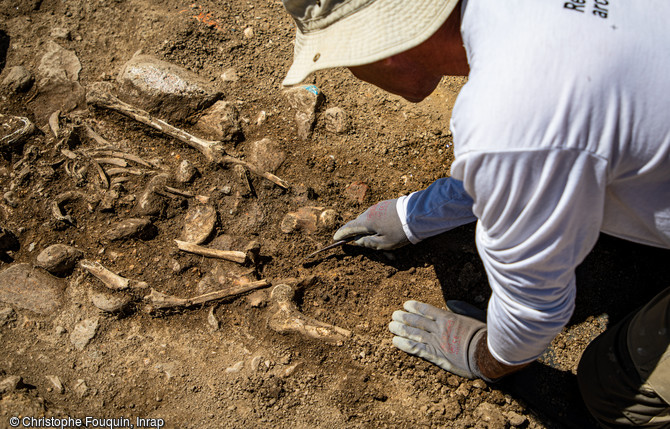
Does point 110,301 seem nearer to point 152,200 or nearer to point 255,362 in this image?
point 152,200

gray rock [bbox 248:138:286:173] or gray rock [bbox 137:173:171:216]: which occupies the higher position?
gray rock [bbox 248:138:286:173]

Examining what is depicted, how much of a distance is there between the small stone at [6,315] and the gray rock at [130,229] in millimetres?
651

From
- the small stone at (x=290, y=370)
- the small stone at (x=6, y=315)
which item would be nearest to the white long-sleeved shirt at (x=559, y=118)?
the small stone at (x=290, y=370)

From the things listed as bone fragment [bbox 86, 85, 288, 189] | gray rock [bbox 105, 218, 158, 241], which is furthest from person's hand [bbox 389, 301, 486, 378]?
gray rock [bbox 105, 218, 158, 241]

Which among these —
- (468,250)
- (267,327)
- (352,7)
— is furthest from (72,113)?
(468,250)

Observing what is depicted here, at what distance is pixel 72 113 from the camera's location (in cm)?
306

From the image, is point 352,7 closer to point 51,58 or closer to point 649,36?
point 649,36

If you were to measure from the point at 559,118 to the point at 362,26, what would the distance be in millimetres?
639

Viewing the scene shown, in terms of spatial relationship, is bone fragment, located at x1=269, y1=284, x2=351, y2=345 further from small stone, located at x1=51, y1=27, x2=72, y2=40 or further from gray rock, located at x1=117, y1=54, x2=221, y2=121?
small stone, located at x1=51, y1=27, x2=72, y2=40

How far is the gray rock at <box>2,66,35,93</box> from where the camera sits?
3.10m

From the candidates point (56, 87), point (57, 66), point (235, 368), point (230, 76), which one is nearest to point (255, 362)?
point (235, 368)

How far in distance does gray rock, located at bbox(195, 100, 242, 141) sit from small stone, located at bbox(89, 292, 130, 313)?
49.8 inches

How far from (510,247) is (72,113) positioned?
3.19 meters

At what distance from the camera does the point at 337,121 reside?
307 centimetres
